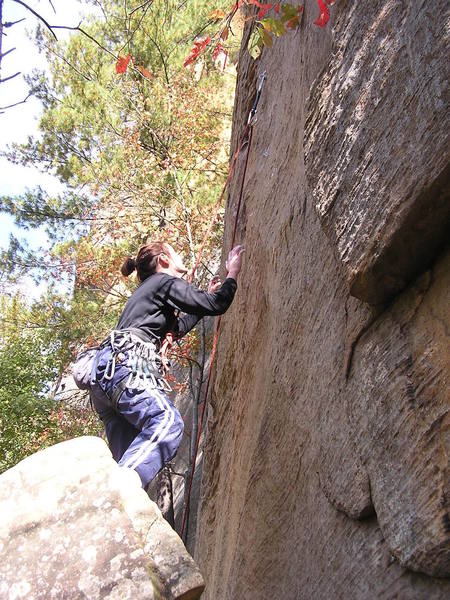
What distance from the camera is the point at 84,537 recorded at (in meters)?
2.87

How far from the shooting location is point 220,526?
17.1 ft

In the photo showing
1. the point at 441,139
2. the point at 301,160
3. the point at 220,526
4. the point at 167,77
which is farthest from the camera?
the point at 167,77

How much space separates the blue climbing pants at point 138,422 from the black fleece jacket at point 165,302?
0.95 feet

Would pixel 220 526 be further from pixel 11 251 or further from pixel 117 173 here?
pixel 11 251

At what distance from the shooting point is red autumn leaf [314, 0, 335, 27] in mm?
3416

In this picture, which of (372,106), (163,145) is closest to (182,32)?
(163,145)

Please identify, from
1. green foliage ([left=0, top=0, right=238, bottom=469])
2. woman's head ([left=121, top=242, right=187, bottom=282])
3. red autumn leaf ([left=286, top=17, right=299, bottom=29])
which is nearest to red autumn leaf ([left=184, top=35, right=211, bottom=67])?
red autumn leaf ([left=286, top=17, right=299, bottom=29])

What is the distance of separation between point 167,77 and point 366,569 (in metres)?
11.3

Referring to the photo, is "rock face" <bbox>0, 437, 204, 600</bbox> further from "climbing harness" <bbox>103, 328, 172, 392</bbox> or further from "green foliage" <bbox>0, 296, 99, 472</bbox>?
"green foliage" <bbox>0, 296, 99, 472</bbox>

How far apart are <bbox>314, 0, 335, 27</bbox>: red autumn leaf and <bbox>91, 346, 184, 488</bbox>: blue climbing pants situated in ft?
7.24

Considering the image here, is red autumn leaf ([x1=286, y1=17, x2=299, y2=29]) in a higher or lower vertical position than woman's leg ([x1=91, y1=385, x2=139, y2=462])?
higher

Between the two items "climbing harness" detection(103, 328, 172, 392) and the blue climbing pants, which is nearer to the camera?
the blue climbing pants

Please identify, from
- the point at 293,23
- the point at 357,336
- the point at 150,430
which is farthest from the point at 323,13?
the point at 150,430

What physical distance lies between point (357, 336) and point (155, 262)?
2.16m
